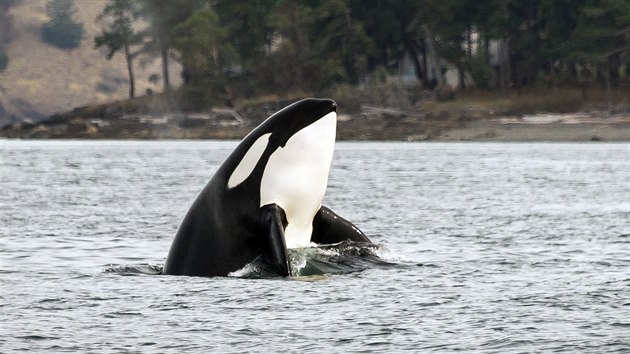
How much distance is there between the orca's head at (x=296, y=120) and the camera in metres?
14.9

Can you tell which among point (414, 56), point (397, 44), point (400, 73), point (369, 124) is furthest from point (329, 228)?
point (400, 73)

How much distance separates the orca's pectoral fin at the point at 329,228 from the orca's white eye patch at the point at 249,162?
1.07 m

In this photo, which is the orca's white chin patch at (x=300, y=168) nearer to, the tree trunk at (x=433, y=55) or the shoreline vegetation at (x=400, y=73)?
the shoreline vegetation at (x=400, y=73)

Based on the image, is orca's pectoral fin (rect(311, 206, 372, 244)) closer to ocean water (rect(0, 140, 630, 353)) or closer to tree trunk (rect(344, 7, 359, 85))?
ocean water (rect(0, 140, 630, 353))

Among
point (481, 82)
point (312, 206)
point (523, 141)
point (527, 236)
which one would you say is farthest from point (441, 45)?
point (312, 206)

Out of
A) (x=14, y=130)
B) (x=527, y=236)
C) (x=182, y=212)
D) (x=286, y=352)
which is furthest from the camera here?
(x=14, y=130)

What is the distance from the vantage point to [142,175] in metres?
49.8

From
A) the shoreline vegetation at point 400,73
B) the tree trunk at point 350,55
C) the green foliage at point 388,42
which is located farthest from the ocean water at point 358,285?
the tree trunk at point 350,55

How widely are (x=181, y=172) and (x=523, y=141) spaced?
41.3 m

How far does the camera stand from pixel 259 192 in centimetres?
1478

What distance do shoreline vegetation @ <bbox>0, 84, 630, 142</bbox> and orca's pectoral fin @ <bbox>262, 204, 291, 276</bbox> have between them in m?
72.2

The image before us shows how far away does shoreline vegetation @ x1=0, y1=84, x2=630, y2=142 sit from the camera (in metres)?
87.6

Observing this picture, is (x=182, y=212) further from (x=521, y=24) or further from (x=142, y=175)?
(x=521, y=24)

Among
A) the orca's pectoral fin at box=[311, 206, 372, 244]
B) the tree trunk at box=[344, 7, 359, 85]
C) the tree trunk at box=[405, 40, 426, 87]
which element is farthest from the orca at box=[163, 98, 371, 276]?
the tree trunk at box=[405, 40, 426, 87]
